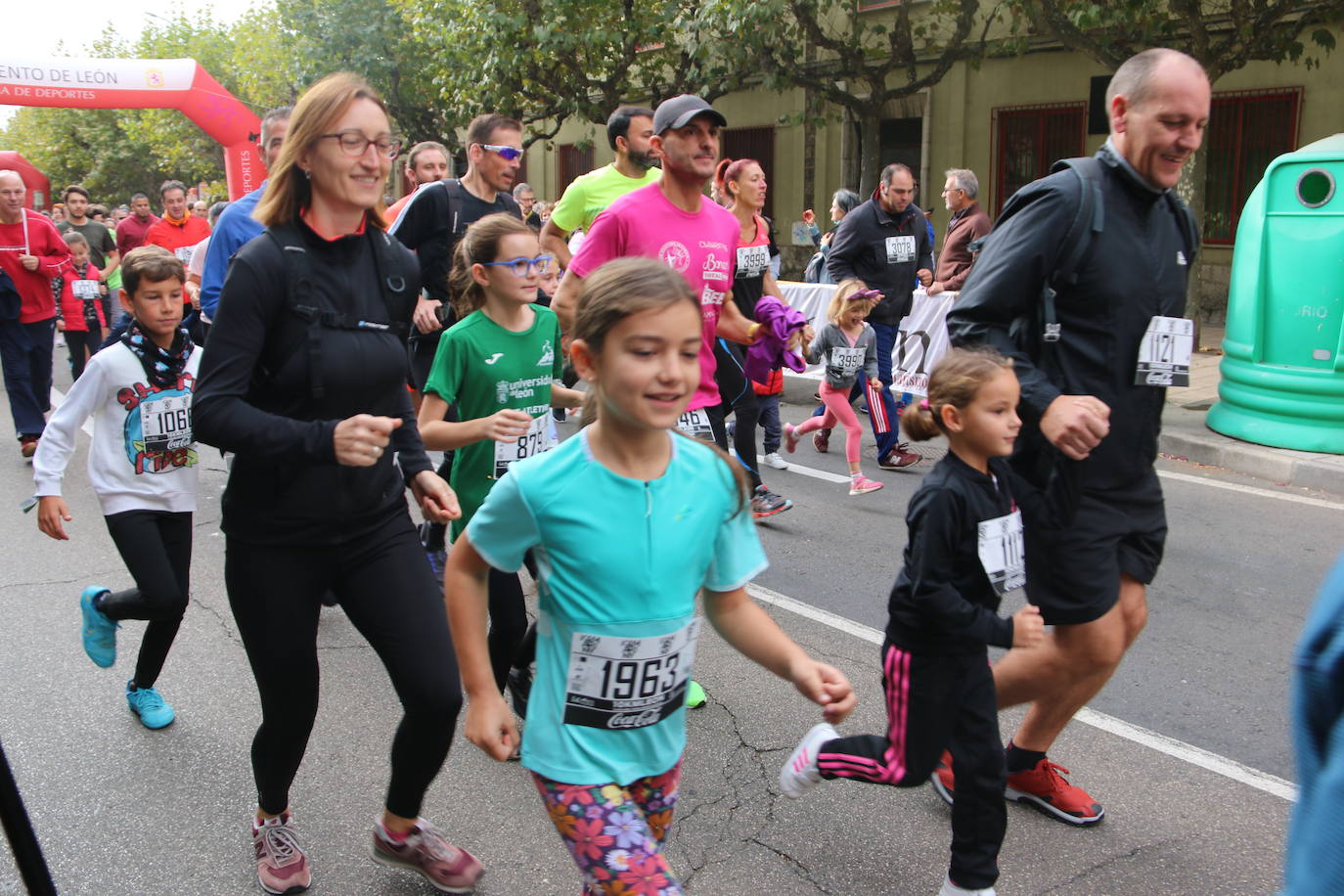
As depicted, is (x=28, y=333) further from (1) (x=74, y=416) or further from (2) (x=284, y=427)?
(2) (x=284, y=427)

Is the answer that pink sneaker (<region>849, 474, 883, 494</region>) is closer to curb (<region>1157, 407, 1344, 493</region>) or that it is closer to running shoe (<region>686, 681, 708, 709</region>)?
curb (<region>1157, 407, 1344, 493</region>)

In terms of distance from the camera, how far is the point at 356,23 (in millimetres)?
27016

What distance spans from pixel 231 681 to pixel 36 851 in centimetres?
273

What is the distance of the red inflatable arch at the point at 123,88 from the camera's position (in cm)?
1638

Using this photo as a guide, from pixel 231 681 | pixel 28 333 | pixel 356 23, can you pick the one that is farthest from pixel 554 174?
pixel 231 681

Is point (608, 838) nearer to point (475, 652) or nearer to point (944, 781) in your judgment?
point (475, 652)

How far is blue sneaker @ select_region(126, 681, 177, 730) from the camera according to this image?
407cm

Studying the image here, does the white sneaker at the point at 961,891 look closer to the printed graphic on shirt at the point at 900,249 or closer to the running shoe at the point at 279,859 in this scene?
the running shoe at the point at 279,859

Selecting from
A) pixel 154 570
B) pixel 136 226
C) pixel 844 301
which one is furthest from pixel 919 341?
pixel 136 226

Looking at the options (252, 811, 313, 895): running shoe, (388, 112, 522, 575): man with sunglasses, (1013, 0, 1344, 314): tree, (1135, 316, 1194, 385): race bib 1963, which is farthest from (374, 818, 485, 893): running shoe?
(1013, 0, 1344, 314): tree

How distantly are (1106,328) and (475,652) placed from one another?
183 cm

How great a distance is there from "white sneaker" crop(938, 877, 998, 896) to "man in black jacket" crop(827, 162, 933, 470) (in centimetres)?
548

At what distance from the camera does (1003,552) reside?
9.32ft

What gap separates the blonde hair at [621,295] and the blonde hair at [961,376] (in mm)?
783
